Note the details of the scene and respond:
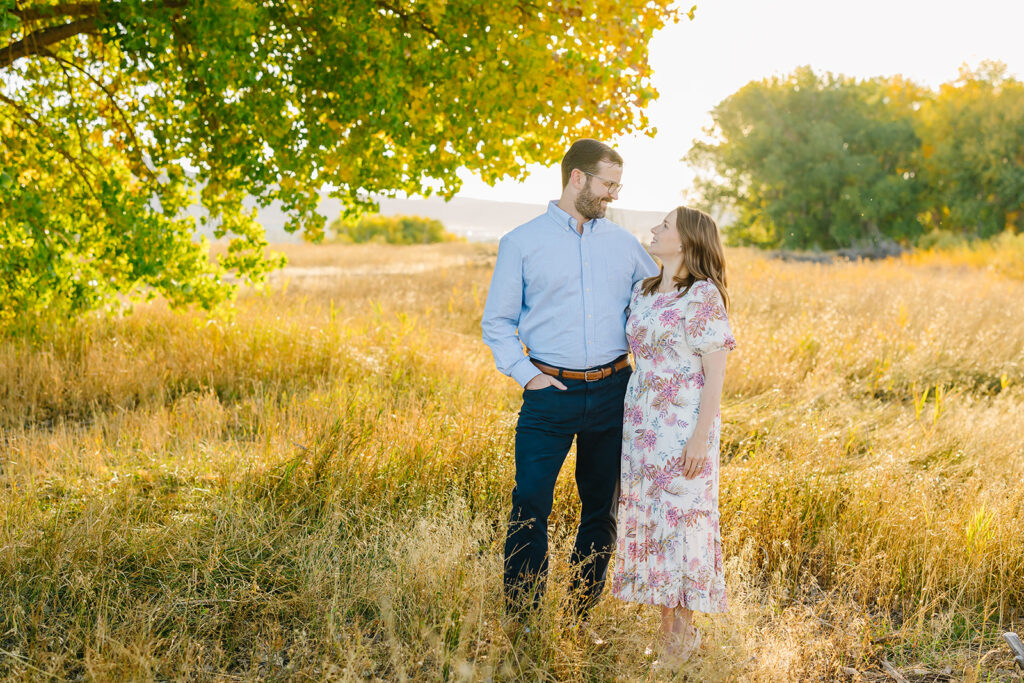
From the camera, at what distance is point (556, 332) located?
323 cm

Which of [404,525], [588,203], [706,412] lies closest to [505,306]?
[588,203]

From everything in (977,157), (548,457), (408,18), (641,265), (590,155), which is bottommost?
(548,457)

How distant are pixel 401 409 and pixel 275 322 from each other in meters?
3.67

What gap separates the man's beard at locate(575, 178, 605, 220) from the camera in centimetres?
317

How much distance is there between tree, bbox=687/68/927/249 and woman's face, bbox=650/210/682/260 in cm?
3277

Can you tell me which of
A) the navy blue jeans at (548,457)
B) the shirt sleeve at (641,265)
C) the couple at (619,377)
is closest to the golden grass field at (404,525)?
the navy blue jeans at (548,457)

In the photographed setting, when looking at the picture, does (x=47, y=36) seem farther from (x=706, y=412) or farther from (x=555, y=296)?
(x=706, y=412)

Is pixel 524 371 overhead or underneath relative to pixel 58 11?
underneath

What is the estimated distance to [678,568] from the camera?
10.5 feet

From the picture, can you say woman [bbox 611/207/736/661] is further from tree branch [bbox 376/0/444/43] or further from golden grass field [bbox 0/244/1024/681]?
tree branch [bbox 376/0/444/43]

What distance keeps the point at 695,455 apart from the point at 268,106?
4390 mm

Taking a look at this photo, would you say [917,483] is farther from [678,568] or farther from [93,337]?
[93,337]

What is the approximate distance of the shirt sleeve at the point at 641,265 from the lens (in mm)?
3436

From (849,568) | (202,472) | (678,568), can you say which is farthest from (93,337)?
(849,568)
